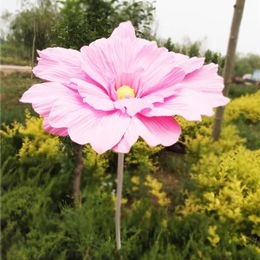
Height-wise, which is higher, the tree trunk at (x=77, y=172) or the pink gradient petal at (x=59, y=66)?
the pink gradient petal at (x=59, y=66)

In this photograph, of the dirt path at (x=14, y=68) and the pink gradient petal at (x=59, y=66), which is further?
the dirt path at (x=14, y=68)

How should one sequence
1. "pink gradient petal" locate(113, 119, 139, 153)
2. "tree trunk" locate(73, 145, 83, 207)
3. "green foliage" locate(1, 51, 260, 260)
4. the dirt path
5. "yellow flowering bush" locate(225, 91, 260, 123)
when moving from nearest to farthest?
"pink gradient petal" locate(113, 119, 139, 153) < the dirt path < "green foliage" locate(1, 51, 260, 260) < "tree trunk" locate(73, 145, 83, 207) < "yellow flowering bush" locate(225, 91, 260, 123)

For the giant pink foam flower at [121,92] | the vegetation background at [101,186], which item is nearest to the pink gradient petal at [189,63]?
the giant pink foam flower at [121,92]

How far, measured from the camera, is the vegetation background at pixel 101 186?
0.51 meters

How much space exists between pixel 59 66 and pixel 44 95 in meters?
0.03

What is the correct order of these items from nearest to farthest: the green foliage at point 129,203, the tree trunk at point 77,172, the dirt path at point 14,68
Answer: the dirt path at point 14,68
the green foliage at point 129,203
the tree trunk at point 77,172

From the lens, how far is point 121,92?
0.87 ft

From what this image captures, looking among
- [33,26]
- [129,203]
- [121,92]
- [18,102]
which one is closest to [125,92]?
[121,92]

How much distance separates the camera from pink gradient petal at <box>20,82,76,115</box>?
0.24 meters

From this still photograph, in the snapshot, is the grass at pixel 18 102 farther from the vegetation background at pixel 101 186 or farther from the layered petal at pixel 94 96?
the layered petal at pixel 94 96

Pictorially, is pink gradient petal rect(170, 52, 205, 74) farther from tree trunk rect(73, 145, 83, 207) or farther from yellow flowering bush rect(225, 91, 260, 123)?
yellow flowering bush rect(225, 91, 260, 123)

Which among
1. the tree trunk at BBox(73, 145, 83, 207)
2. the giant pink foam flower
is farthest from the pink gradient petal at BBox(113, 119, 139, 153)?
the tree trunk at BBox(73, 145, 83, 207)

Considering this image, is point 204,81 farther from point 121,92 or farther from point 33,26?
point 33,26

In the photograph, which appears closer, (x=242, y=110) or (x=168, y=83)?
(x=168, y=83)
